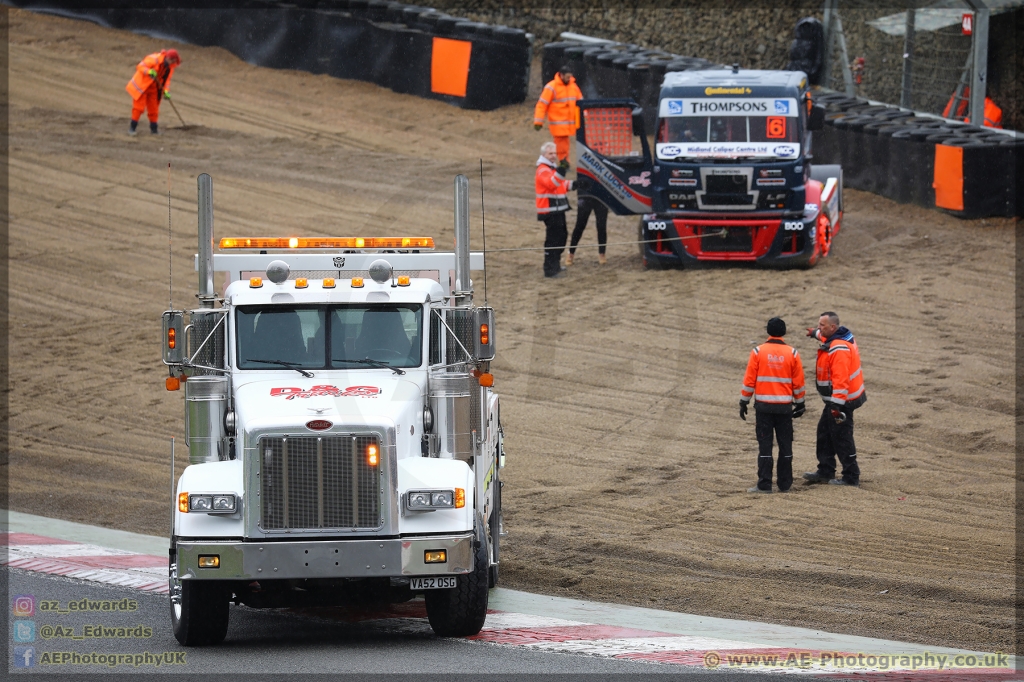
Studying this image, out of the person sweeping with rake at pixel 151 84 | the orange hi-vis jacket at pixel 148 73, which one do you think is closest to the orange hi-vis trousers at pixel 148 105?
the person sweeping with rake at pixel 151 84

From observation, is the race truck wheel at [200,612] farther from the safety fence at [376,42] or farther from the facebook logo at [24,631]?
the safety fence at [376,42]

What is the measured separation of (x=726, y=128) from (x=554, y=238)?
3132 mm

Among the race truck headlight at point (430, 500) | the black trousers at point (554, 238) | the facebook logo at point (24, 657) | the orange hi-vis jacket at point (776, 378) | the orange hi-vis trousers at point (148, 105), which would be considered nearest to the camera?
the facebook logo at point (24, 657)

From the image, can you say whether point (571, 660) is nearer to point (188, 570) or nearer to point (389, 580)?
point (389, 580)

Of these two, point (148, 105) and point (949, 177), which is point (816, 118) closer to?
point (949, 177)

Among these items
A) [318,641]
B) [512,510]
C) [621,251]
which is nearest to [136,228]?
[621,251]

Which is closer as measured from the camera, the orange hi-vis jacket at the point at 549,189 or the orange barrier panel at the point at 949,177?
the orange hi-vis jacket at the point at 549,189

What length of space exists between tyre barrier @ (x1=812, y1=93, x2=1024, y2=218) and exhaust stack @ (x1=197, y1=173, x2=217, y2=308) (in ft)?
54.1

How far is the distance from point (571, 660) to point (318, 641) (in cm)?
175

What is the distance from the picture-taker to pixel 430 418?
930 cm

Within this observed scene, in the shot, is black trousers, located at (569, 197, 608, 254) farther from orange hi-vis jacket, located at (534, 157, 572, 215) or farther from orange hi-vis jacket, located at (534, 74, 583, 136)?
orange hi-vis jacket, located at (534, 74, 583, 136)

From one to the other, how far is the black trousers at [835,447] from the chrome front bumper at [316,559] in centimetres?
582

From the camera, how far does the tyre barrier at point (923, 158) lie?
2284 cm

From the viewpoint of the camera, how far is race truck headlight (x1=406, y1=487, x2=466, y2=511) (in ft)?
28.0
